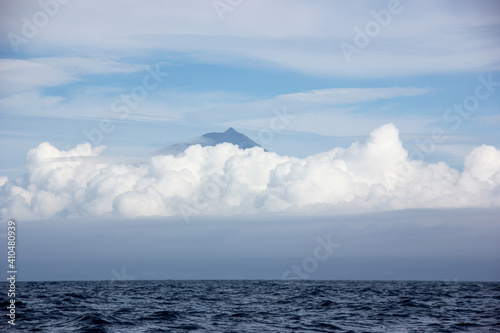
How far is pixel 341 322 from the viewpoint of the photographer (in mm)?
47406

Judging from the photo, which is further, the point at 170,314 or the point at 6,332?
Answer: the point at 170,314

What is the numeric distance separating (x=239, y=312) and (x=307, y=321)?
33.2 feet

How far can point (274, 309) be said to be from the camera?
2329 inches

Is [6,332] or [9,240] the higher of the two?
[9,240]

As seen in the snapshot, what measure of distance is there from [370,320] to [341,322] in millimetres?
3630

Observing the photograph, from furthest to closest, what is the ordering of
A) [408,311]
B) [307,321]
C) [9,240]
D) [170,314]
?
[408,311] → [170,314] → [307,321] → [9,240]

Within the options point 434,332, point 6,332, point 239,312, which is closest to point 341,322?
point 434,332

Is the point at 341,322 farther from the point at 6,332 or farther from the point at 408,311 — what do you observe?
the point at 6,332

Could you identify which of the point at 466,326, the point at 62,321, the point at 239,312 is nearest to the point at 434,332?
the point at 466,326

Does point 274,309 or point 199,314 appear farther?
point 274,309

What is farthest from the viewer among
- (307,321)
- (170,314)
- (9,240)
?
(170,314)

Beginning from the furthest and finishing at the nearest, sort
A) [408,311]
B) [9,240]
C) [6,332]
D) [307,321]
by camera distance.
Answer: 1. [408,311]
2. [307,321]
3. [6,332]
4. [9,240]

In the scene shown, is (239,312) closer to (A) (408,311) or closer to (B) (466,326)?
(A) (408,311)

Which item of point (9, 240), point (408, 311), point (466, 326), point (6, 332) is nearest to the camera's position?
point (9, 240)
